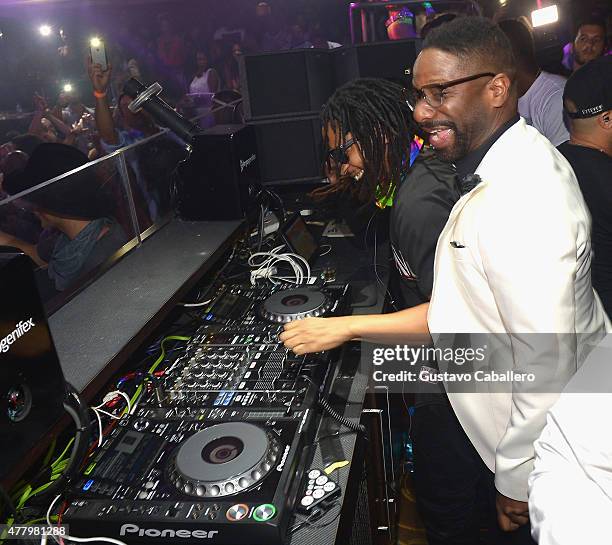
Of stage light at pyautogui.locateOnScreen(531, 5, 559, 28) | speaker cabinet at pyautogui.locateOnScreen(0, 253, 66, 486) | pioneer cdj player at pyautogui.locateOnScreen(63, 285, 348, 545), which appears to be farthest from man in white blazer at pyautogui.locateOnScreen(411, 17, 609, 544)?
stage light at pyautogui.locateOnScreen(531, 5, 559, 28)

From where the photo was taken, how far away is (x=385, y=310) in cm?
209

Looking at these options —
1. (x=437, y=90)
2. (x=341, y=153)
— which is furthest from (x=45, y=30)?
(x=437, y=90)

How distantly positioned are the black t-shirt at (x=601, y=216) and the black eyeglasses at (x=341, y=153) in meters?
0.82

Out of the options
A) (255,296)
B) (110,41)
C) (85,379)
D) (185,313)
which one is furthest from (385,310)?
(110,41)

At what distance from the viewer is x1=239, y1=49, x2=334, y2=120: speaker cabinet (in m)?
3.19

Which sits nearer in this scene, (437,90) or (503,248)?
(503,248)

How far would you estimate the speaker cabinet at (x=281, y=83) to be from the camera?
126 inches

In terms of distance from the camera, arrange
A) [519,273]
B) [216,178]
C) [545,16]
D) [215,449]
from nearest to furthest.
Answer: [519,273] < [215,449] < [216,178] < [545,16]

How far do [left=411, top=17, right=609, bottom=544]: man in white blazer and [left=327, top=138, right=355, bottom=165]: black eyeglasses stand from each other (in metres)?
0.49

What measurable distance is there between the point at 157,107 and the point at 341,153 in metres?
1.04

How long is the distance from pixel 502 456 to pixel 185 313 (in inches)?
45.3

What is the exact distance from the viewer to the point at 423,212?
1582 mm

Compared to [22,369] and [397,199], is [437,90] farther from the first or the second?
[22,369]

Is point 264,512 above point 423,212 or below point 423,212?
below
